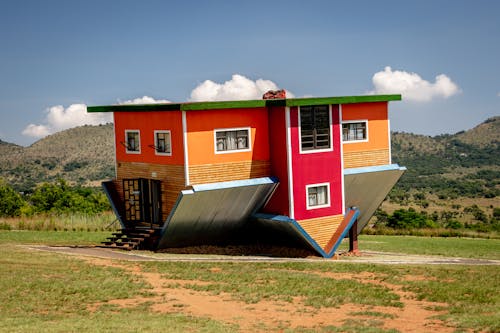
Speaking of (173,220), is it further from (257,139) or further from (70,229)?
(70,229)

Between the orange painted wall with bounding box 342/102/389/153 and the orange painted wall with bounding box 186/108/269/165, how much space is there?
376 cm

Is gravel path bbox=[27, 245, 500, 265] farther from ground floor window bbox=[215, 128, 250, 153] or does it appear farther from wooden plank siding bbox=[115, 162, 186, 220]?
ground floor window bbox=[215, 128, 250, 153]

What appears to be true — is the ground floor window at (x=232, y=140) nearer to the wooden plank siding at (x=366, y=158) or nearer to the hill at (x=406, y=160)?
the wooden plank siding at (x=366, y=158)

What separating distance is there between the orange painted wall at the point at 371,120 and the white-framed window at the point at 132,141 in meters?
8.02

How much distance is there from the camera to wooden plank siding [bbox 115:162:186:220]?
27.0m

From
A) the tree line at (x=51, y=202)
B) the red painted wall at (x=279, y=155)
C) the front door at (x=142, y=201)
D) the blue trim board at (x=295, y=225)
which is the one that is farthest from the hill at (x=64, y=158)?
→ the red painted wall at (x=279, y=155)

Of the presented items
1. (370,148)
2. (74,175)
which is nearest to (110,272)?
(370,148)

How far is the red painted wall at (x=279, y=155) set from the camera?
2802cm

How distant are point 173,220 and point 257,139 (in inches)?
169

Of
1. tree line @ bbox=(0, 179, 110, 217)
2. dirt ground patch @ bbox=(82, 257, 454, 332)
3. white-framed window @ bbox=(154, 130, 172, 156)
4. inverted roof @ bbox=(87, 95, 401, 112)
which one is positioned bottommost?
dirt ground patch @ bbox=(82, 257, 454, 332)

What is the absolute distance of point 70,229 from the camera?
1484 inches

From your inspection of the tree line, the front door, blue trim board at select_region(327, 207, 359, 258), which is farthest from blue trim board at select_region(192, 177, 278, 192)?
the tree line

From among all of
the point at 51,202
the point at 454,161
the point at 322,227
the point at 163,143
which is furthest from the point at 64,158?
the point at 322,227

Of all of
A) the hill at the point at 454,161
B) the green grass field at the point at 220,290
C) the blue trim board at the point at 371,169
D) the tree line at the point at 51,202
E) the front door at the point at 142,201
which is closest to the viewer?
the green grass field at the point at 220,290
